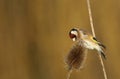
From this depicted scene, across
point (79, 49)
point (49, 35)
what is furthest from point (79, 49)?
point (49, 35)

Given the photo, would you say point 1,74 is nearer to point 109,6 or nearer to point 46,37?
point 46,37

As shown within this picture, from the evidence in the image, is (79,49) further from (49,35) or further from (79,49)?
(49,35)

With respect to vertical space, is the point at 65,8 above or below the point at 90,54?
above

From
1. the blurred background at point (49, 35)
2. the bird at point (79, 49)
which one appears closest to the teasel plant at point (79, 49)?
the bird at point (79, 49)

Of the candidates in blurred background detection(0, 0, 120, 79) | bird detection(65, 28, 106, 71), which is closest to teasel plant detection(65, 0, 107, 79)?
bird detection(65, 28, 106, 71)

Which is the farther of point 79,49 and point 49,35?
point 49,35

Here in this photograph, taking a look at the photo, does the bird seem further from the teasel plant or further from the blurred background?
the blurred background

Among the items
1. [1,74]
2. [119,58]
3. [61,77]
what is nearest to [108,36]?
[119,58]

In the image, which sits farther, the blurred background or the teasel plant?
the blurred background
